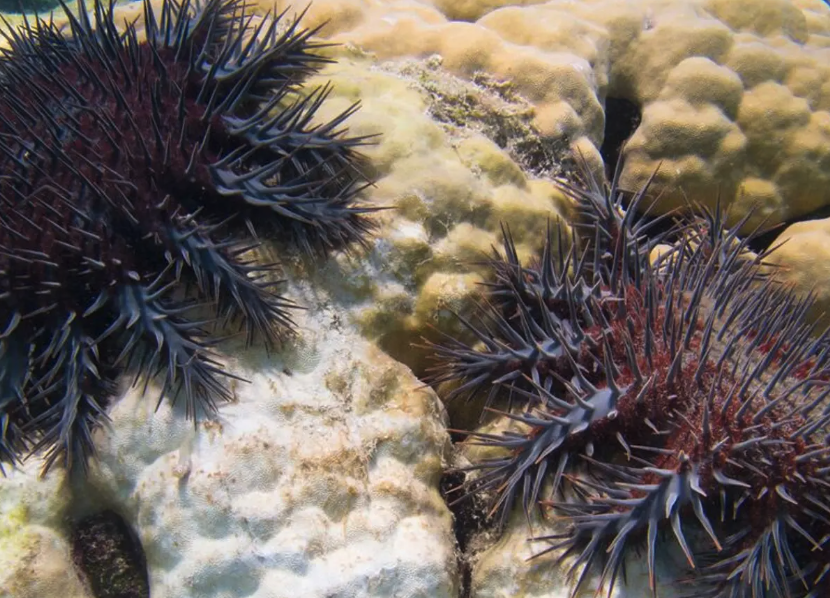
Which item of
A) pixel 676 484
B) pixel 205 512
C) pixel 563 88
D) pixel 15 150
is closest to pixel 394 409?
pixel 205 512

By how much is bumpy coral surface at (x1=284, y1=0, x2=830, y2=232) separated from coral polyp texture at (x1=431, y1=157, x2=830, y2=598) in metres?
1.36

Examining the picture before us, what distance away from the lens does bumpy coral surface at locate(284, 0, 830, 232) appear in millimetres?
3926

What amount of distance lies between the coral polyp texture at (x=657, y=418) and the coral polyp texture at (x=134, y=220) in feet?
3.36

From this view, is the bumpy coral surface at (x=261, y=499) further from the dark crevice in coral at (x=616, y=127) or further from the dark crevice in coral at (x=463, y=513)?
the dark crevice in coral at (x=616, y=127)

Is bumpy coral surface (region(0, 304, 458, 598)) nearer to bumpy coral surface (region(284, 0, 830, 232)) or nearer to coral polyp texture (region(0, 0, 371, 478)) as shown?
coral polyp texture (region(0, 0, 371, 478))

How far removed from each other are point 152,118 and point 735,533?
3042 mm

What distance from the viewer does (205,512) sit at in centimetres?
238

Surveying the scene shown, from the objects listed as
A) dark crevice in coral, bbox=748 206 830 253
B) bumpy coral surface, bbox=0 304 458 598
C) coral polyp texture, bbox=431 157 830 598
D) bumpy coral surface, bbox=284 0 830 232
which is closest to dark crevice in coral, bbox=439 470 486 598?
coral polyp texture, bbox=431 157 830 598

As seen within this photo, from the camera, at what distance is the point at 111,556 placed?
2646 millimetres

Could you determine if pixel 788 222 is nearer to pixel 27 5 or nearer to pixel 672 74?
pixel 672 74

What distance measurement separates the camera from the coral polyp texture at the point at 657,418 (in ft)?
7.50

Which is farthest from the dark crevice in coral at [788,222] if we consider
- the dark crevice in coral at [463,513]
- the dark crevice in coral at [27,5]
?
the dark crevice in coral at [27,5]

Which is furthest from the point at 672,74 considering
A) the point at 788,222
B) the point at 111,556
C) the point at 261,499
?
the point at 111,556

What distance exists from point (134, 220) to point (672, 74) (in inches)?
151
